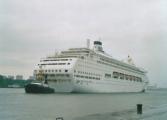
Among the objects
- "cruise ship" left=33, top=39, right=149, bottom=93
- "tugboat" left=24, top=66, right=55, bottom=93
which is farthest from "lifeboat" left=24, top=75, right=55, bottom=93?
"cruise ship" left=33, top=39, right=149, bottom=93

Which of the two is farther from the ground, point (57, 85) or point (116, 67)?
point (116, 67)

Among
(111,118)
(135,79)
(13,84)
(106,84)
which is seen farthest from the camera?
(13,84)

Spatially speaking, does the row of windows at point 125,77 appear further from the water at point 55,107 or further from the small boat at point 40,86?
the water at point 55,107

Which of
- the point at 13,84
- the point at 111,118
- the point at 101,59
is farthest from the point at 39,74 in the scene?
the point at 13,84

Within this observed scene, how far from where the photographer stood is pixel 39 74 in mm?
50688

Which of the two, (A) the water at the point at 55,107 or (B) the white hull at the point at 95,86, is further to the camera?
(B) the white hull at the point at 95,86

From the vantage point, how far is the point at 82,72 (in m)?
50.9

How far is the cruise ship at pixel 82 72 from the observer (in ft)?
159

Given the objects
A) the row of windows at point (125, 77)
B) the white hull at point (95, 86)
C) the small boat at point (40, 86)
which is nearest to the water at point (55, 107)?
the white hull at point (95, 86)

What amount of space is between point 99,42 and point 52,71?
30.0 meters

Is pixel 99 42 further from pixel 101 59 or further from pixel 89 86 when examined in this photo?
pixel 89 86

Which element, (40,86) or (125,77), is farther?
(125,77)

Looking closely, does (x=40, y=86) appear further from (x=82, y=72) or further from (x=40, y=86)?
(x=82, y=72)

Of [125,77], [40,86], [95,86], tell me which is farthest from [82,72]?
[125,77]
